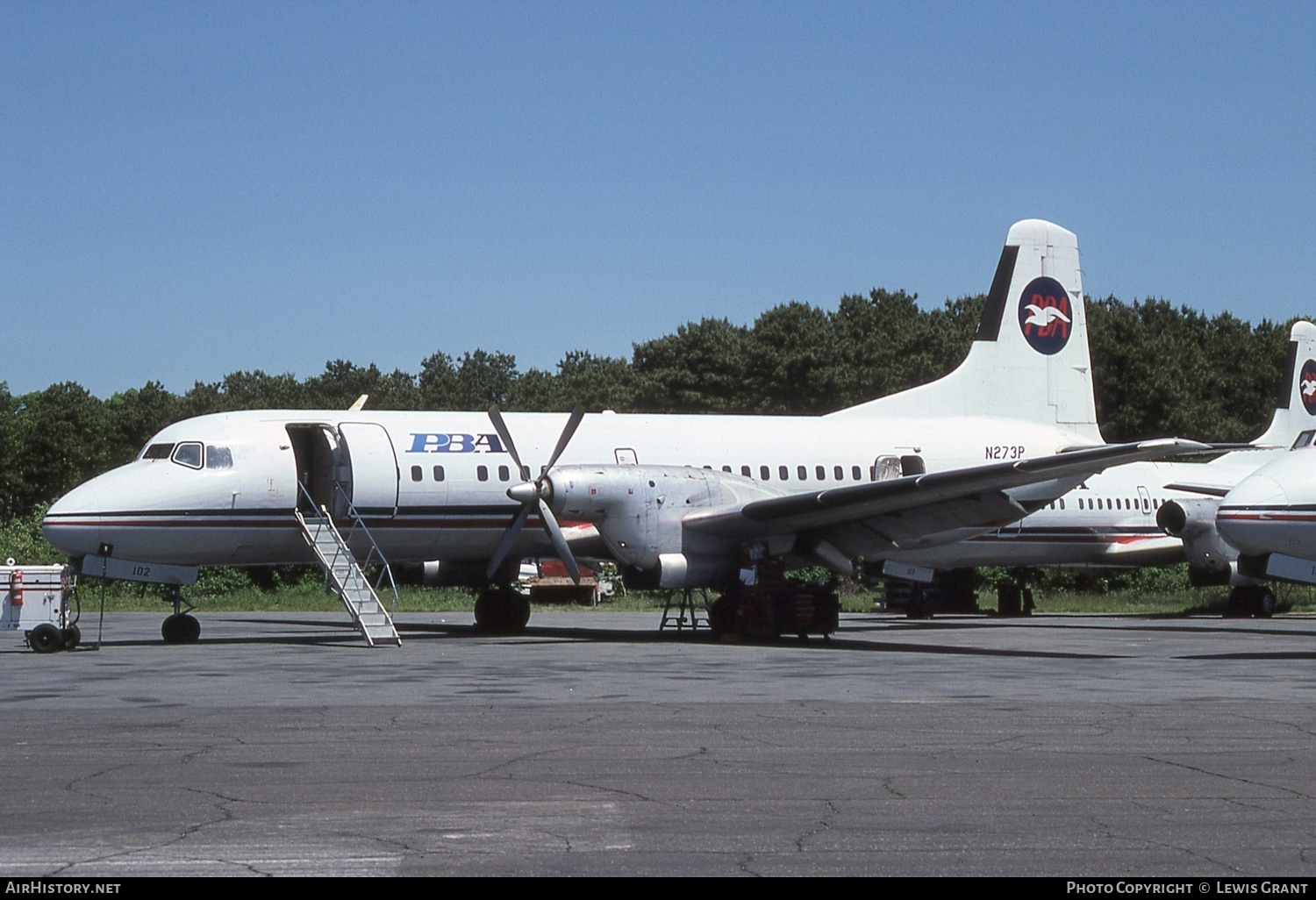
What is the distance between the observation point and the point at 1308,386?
141 feet

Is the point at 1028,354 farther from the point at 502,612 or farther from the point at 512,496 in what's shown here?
the point at 512,496

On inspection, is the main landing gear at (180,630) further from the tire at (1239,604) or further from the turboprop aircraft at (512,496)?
the tire at (1239,604)

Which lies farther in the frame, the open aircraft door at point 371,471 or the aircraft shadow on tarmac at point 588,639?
the open aircraft door at point 371,471

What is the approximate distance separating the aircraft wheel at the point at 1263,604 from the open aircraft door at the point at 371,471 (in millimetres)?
22764

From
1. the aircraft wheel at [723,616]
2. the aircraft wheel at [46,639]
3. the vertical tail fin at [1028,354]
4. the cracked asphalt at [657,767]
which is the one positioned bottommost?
the cracked asphalt at [657,767]

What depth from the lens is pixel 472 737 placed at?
11000 mm

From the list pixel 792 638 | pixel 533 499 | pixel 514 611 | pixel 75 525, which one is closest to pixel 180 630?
pixel 75 525

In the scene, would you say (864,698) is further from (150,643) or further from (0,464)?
(0,464)

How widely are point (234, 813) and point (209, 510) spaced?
15.8m

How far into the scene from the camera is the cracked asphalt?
673 centimetres

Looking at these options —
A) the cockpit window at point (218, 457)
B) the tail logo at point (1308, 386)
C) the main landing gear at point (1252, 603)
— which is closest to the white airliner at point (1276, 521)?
the main landing gear at point (1252, 603)

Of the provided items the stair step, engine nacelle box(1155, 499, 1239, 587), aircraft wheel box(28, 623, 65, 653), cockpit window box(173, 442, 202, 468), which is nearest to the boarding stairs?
the stair step

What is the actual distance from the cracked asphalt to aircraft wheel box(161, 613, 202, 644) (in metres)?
3.80

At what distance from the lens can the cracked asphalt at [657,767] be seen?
265 inches
